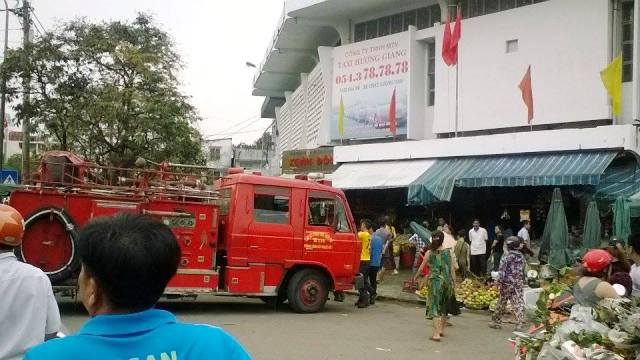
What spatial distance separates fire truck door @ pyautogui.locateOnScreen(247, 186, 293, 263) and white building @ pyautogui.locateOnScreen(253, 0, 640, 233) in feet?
23.3

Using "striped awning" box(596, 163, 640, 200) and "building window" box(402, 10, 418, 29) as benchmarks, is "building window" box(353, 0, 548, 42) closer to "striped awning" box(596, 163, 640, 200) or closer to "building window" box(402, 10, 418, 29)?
"building window" box(402, 10, 418, 29)

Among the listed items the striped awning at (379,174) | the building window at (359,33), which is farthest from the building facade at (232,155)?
the striped awning at (379,174)

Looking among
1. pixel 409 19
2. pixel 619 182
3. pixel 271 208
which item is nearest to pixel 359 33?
pixel 409 19

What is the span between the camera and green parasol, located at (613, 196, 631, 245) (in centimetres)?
1437

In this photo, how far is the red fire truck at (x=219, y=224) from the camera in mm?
10531

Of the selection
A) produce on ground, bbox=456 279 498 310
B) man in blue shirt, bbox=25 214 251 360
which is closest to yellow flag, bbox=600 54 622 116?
produce on ground, bbox=456 279 498 310

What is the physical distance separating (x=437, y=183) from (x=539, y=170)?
2.88 metres

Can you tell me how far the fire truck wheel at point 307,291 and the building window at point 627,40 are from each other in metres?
9.86

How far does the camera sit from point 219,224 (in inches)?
477

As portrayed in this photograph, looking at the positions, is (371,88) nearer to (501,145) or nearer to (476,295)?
(501,145)

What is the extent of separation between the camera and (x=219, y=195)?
12.2m

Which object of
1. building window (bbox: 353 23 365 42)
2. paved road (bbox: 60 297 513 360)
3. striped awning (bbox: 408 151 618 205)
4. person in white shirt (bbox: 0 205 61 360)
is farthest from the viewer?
building window (bbox: 353 23 365 42)

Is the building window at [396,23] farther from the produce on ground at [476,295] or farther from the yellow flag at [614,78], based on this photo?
the produce on ground at [476,295]

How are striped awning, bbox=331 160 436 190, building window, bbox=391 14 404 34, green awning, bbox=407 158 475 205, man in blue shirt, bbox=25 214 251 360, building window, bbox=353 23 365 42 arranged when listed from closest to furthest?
man in blue shirt, bbox=25 214 251 360 < green awning, bbox=407 158 475 205 < striped awning, bbox=331 160 436 190 < building window, bbox=391 14 404 34 < building window, bbox=353 23 365 42
